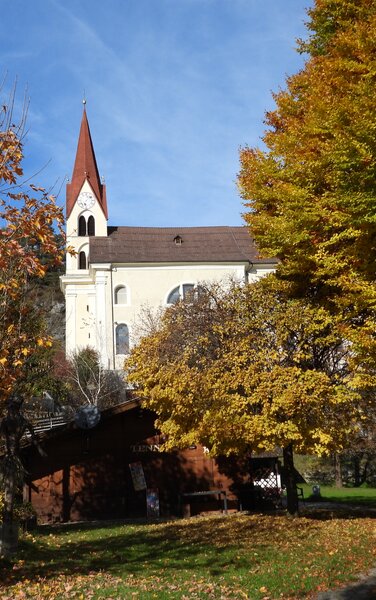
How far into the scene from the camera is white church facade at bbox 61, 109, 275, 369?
46.0 m

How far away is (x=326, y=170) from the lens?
1307 centimetres

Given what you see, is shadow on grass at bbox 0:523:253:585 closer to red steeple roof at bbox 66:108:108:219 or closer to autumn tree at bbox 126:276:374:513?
autumn tree at bbox 126:276:374:513

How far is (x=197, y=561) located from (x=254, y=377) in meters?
5.04

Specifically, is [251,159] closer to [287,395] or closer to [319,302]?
[319,302]

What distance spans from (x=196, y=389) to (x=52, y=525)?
21.7 feet

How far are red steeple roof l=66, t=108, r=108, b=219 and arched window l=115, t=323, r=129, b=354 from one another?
10.7m

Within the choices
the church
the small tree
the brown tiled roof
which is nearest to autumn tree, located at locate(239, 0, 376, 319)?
the church

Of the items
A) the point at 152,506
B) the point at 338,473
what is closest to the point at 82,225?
the point at 338,473

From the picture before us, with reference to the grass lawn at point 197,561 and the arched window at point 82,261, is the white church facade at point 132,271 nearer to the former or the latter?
the arched window at point 82,261

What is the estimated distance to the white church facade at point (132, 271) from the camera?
151ft

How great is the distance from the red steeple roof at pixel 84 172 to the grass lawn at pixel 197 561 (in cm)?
3972

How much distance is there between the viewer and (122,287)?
154ft

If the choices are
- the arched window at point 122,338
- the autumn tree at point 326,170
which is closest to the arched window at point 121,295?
the arched window at point 122,338

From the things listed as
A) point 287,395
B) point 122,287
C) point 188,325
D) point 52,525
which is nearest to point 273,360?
point 287,395
